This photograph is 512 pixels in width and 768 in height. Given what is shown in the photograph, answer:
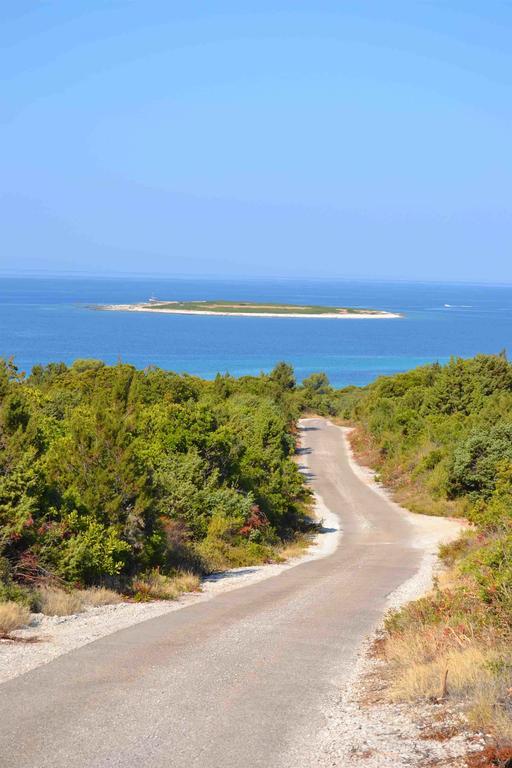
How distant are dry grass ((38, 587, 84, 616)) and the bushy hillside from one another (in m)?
0.52

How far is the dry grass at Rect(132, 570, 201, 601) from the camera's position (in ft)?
50.4

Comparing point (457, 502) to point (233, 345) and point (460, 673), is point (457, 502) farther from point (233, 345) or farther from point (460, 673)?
point (233, 345)

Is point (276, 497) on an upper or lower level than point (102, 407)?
lower

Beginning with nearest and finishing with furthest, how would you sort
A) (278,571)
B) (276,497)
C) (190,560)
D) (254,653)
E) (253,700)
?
1. (253,700)
2. (254,653)
3. (190,560)
4. (278,571)
5. (276,497)

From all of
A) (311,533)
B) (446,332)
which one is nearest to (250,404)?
(311,533)

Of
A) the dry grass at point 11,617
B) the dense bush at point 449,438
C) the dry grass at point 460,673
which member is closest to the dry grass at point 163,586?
Answer: the dry grass at point 11,617

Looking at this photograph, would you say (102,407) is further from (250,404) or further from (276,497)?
(250,404)

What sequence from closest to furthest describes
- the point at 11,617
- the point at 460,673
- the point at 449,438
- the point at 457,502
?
the point at 460,673
the point at 11,617
the point at 457,502
the point at 449,438

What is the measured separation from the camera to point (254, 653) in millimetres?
10734

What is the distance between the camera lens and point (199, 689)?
29.2 ft

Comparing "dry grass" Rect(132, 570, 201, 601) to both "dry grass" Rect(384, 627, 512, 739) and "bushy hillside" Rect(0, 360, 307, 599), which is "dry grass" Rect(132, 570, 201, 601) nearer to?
"bushy hillside" Rect(0, 360, 307, 599)

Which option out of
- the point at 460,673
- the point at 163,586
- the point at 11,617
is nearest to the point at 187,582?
the point at 163,586

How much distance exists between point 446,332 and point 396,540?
6704 inches

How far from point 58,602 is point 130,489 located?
13.0 feet
